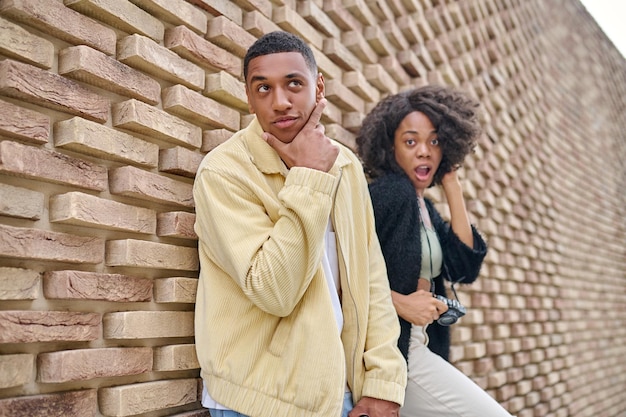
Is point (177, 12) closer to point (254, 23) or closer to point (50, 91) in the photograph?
point (254, 23)

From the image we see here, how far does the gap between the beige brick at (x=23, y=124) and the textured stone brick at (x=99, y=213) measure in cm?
16

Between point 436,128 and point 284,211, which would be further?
point 436,128

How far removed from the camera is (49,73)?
5.37 feet

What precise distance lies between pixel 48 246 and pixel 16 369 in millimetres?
291

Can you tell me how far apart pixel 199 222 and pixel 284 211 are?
262 mm

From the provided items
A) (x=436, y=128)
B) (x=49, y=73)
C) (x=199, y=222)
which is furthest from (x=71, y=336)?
(x=436, y=128)

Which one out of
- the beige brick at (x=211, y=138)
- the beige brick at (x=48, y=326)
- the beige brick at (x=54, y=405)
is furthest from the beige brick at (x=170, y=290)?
the beige brick at (x=211, y=138)

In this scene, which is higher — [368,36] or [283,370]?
[368,36]

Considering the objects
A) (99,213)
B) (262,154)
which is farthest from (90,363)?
(262,154)

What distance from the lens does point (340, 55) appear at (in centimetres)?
290

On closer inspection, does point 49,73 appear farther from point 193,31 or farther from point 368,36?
point 368,36

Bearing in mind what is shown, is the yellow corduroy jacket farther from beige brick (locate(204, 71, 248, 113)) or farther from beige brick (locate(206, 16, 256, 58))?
beige brick (locate(206, 16, 256, 58))

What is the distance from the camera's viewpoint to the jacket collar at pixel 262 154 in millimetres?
1854

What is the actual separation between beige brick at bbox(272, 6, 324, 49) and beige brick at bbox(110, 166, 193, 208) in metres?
0.89
